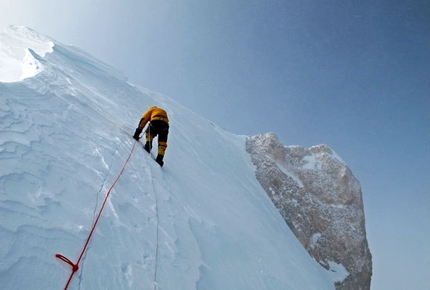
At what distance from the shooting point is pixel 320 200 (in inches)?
774

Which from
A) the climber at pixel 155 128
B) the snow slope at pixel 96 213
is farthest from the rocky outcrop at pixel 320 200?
the climber at pixel 155 128

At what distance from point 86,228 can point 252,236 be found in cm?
Answer: 446

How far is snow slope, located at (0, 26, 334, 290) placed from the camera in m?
2.14

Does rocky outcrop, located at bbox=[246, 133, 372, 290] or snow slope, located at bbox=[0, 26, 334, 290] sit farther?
rocky outcrop, located at bbox=[246, 133, 372, 290]

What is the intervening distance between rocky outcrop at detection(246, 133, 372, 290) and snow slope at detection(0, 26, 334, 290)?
9823 mm

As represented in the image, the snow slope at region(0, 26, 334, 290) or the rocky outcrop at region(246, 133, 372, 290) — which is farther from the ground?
the rocky outcrop at region(246, 133, 372, 290)

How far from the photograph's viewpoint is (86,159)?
3.62 metres

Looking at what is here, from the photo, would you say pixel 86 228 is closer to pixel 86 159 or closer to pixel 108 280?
pixel 108 280

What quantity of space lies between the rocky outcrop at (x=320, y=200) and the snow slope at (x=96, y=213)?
32.2ft

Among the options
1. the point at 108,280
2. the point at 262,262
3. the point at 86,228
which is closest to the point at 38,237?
the point at 86,228

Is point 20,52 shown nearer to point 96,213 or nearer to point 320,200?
point 96,213

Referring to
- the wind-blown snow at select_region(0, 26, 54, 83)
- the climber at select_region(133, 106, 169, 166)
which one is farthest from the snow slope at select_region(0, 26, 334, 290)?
the climber at select_region(133, 106, 169, 166)

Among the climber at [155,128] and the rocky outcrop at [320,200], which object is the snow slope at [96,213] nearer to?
the climber at [155,128]

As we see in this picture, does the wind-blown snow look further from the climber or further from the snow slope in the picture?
the climber
